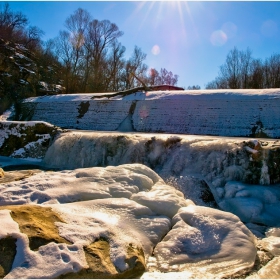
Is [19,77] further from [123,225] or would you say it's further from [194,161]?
[123,225]

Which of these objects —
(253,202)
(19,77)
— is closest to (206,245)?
(253,202)

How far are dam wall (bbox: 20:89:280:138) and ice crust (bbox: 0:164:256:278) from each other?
5384 millimetres

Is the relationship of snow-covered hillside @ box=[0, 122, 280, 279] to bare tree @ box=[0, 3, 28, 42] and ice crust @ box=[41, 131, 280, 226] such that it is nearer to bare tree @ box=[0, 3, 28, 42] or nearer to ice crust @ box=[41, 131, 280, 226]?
ice crust @ box=[41, 131, 280, 226]

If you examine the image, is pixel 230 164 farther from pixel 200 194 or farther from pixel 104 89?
pixel 104 89

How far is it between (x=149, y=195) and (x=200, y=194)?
1.91 meters

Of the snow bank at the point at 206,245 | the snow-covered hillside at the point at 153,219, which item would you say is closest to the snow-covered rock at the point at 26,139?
the snow-covered hillside at the point at 153,219

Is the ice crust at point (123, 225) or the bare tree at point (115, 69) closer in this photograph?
the ice crust at point (123, 225)

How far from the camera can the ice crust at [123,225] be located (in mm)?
2226

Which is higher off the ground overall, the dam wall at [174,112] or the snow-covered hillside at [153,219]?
the dam wall at [174,112]

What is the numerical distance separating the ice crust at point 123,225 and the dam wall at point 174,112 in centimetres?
538

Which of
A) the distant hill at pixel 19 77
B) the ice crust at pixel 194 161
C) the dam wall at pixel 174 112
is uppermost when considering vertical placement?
the distant hill at pixel 19 77

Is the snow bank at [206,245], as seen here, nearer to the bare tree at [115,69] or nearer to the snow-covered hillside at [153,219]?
the snow-covered hillside at [153,219]

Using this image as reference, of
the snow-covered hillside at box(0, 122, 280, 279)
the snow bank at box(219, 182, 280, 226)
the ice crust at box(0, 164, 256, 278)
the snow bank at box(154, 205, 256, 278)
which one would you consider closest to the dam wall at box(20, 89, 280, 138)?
the snow-covered hillside at box(0, 122, 280, 279)

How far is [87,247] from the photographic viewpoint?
7.77 ft
